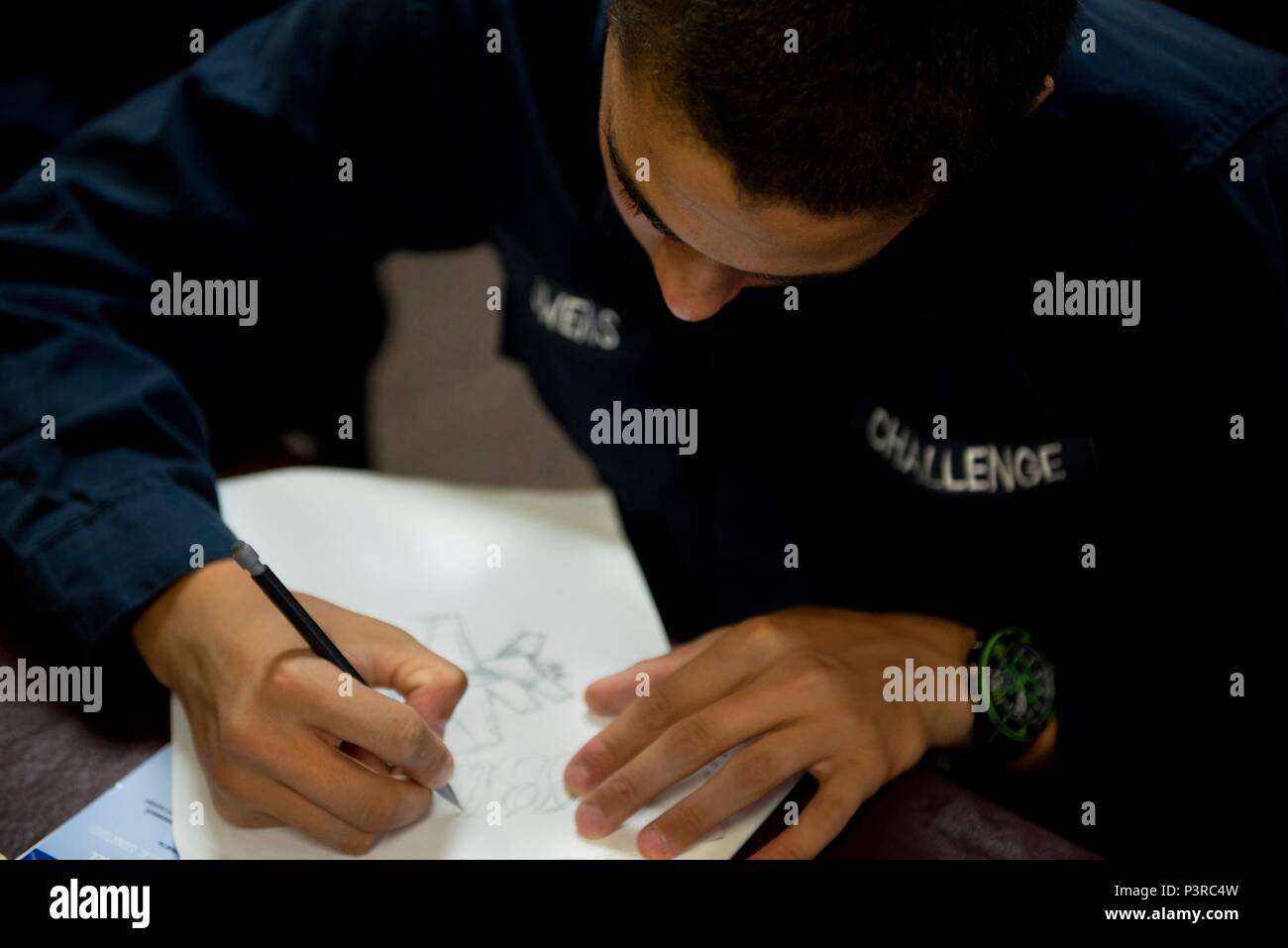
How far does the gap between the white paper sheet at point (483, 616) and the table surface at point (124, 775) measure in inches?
1.1

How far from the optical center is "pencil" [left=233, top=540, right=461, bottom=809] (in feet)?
1.97

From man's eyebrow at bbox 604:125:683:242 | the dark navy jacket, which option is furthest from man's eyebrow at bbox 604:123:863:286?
the dark navy jacket

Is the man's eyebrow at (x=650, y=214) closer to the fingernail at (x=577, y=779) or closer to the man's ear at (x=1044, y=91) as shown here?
the man's ear at (x=1044, y=91)

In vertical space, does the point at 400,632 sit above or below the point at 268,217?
below

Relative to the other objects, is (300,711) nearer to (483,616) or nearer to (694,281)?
(483,616)

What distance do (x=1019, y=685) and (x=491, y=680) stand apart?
0.32 meters

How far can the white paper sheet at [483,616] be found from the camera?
2.05 feet

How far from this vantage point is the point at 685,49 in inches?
20.4

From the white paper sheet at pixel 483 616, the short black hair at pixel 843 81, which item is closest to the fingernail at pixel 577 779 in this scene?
the white paper sheet at pixel 483 616

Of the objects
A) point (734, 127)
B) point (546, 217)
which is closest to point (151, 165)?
point (546, 217)

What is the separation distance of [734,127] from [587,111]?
0.30 m
